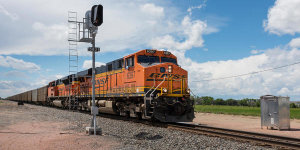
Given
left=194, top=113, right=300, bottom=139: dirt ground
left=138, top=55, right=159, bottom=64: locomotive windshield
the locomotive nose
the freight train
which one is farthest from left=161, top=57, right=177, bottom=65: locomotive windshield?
left=194, top=113, right=300, bottom=139: dirt ground

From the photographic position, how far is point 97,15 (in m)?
10.2

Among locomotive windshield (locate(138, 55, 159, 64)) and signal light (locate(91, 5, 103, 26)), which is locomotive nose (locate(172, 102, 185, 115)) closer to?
locomotive windshield (locate(138, 55, 159, 64))

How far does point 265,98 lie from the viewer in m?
13.4

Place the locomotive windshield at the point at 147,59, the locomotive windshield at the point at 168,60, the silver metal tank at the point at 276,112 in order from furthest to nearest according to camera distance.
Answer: the locomotive windshield at the point at 168,60 < the locomotive windshield at the point at 147,59 < the silver metal tank at the point at 276,112

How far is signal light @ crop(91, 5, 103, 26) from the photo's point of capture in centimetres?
1023

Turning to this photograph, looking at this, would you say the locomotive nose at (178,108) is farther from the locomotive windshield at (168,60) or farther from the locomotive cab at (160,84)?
the locomotive windshield at (168,60)

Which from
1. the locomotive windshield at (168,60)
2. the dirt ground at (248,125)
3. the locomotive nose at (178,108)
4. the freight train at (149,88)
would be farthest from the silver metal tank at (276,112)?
the locomotive windshield at (168,60)

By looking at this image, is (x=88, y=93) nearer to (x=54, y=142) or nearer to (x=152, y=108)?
(x=152, y=108)

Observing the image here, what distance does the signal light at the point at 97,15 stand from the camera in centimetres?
1023

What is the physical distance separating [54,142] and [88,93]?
507 inches

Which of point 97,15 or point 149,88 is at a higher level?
point 97,15

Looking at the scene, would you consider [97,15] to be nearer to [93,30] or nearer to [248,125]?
[93,30]

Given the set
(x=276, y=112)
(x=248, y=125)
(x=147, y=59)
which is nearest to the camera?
(x=276, y=112)

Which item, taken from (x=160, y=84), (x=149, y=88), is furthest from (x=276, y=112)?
(x=149, y=88)
